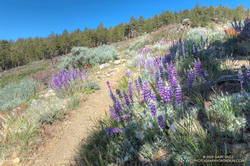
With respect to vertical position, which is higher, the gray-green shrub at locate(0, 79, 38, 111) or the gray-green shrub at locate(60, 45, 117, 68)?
the gray-green shrub at locate(60, 45, 117, 68)

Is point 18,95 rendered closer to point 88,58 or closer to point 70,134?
point 88,58

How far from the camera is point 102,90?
693cm

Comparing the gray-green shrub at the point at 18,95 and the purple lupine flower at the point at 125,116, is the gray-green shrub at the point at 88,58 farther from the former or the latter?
the purple lupine flower at the point at 125,116

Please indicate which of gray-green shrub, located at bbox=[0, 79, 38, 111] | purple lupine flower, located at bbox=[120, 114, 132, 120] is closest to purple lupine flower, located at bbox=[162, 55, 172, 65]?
purple lupine flower, located at bbox=[120, 114, 132, 120]

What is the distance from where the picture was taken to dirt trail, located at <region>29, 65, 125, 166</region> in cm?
366

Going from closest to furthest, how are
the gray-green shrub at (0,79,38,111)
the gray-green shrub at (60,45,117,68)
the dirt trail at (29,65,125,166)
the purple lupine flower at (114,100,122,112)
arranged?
1. the purple lupine flower at (114,100,122,112)
2. the dirt trail at (29,65,125,166)
3. the gray-green shrub at (0,79,38,111)
4. the gray-green shrub at (60,45,117,68)

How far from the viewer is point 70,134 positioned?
4395 millimetres

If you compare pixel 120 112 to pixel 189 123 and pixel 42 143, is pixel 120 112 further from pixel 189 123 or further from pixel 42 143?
pixel 42 143

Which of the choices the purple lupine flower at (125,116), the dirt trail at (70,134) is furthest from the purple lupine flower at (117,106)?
the dirt trail at (70,134)

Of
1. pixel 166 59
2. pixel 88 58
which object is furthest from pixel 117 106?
pixel 88 58

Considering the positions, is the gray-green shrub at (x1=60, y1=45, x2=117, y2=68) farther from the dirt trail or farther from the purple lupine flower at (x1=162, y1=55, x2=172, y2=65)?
the purple lupine flower at (x1=162, y1=55, x2=172, y2=65)

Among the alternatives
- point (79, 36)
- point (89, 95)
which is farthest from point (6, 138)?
point (79, 36)

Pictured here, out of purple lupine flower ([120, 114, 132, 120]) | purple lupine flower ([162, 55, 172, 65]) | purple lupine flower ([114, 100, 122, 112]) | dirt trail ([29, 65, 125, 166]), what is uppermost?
purple lupine flower ([162, 55, 172, 65])

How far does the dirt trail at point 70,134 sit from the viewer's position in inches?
144
